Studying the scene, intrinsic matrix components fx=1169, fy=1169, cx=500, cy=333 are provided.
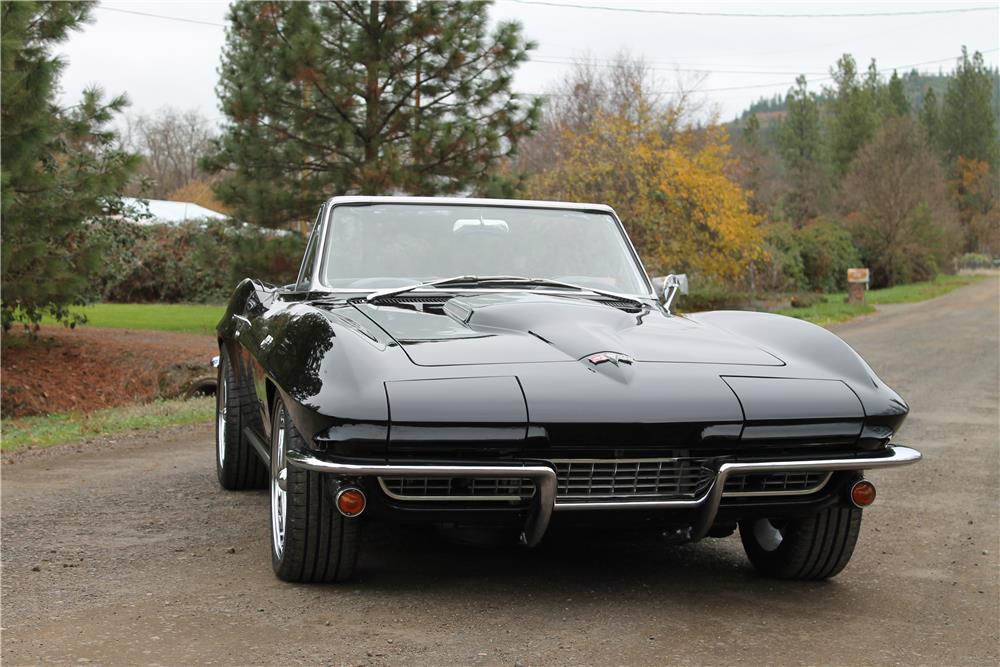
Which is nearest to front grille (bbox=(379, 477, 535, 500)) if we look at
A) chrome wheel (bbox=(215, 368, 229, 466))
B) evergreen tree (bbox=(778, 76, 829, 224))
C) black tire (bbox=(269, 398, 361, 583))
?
black tire (bbox=(269, 398, 361, 583))

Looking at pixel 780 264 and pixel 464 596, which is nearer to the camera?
pixel 464 596

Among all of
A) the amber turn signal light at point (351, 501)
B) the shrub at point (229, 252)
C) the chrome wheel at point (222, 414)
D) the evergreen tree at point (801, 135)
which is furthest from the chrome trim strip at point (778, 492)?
the evergreen tree at point (801, 135)

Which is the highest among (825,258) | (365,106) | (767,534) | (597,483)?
(365,106)

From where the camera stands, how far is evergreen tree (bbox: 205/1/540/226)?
1973cm

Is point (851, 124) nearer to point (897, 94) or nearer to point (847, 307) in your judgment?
point (897, 94)

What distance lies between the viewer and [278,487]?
439cm

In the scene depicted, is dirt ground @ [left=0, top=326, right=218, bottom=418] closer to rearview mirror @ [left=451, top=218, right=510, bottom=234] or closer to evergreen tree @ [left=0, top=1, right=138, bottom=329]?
evergreen tree @ [left=0, top=1, right=138, bottom=329]

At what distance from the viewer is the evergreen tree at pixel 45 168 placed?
48.4 feet

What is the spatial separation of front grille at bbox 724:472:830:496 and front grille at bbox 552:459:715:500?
0.13 m

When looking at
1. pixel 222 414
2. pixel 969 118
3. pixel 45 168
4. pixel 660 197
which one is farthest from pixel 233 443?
pixel 969 118

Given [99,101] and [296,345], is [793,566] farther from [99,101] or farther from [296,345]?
[99,101]

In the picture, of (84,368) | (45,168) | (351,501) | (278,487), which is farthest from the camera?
(84,368)

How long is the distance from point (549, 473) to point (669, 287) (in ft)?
7.69

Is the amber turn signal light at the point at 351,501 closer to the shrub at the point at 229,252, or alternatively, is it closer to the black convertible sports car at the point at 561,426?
the black convertible sports car at the point at 561,426
